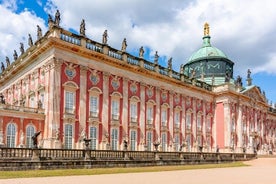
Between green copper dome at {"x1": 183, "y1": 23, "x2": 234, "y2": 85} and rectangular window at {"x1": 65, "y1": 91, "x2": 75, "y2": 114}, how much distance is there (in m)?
28.7

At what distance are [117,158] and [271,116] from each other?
157ft

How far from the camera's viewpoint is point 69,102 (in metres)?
29.2

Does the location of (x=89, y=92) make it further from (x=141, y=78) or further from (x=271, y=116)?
(x=271, y=116)

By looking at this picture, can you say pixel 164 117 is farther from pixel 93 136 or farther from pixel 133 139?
pixel 93 136

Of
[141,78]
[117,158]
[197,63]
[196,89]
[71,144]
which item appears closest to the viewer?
[117,158]

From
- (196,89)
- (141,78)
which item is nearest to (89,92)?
(141,78)

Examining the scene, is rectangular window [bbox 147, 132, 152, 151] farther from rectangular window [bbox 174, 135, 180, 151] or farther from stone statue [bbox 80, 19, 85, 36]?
stone statue [bbox 80, 19, 85, 36]

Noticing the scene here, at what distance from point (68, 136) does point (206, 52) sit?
35629 mm

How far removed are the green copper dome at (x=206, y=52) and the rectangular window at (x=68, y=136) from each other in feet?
110

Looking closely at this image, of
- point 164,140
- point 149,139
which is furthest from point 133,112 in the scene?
point 164,140

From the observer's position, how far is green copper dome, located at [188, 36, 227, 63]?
5591cm

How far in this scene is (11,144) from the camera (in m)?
26.6

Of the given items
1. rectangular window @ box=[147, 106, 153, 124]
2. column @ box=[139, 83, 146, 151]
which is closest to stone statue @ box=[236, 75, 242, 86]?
rectangular window @ box=[147, 106, 153, 124]

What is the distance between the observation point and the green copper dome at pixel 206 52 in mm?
55906
